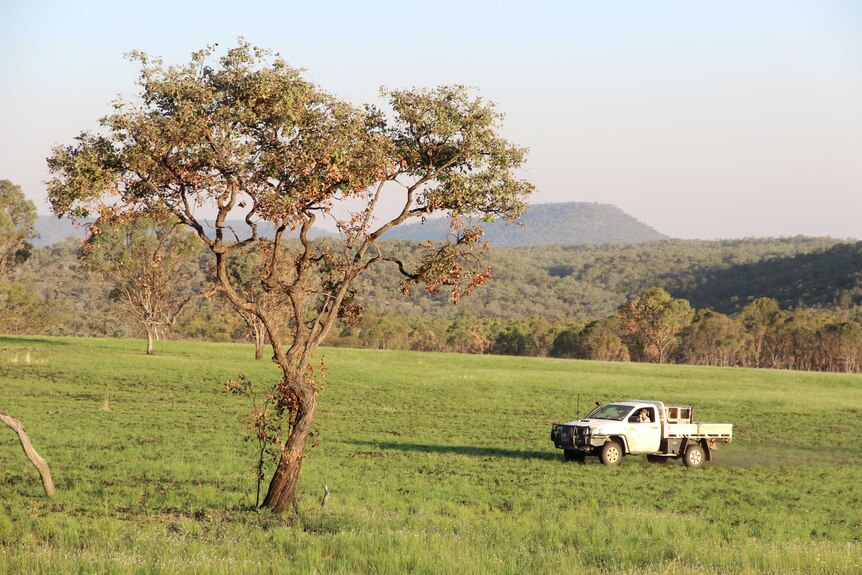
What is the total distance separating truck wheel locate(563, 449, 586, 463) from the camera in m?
32.6

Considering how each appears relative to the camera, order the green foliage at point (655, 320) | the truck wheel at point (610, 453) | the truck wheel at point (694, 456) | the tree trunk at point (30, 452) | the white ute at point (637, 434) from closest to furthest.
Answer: the tree trunk at point (30, 452) < the white ute at point (637, 434) < the truck wheel at point (610, 453) < the truck wheel at point (694, 456) < the green foliage at point (655, 320)

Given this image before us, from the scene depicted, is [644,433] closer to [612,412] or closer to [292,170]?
[612,412]

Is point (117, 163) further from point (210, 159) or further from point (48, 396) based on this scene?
point (48, 396)

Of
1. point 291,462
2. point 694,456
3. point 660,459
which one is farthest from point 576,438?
point 291,462

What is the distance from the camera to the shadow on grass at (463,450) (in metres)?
34.2

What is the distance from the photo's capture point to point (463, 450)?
3541 cm

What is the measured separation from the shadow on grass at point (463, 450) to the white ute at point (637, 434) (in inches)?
63.4

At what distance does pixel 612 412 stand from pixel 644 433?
1.20 meters

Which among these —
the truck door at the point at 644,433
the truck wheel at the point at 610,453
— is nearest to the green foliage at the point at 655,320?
the truck door at the point at 644,433

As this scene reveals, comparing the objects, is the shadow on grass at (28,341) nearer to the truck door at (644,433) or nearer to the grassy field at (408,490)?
the grassy field at (408,490)

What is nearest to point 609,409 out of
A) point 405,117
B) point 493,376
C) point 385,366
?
point 405,117

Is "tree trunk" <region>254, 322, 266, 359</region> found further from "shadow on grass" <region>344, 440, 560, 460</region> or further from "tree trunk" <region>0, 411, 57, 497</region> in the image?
"tree trunk" <region>0, 411, 57, 497</region>

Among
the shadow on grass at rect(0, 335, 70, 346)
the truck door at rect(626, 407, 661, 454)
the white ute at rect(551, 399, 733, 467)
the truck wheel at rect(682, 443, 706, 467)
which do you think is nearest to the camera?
the white ute at rect(551, 399, 733, 467)

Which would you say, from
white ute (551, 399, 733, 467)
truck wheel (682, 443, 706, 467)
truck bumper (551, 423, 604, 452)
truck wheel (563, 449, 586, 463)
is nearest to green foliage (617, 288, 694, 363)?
truck wheel (682, 443, 706, 467)
